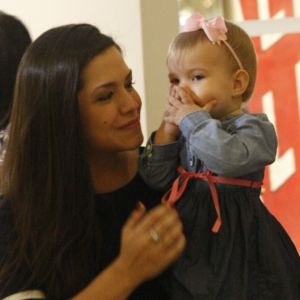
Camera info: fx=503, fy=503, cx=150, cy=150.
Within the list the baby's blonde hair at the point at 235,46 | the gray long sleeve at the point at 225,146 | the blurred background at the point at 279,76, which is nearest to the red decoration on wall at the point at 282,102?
the blurred background at the point at 279,76

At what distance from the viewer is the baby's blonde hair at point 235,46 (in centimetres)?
120

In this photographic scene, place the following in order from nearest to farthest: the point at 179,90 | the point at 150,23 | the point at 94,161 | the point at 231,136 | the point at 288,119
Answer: the point at 231,136 < the point at 179,90 < the point at 94,161 < the point at 150,23 < the point at 288,119


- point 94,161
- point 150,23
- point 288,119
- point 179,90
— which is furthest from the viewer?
point 288,119

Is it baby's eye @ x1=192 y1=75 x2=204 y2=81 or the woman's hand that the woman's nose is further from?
the woman's hand

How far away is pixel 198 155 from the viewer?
1100 millimetres

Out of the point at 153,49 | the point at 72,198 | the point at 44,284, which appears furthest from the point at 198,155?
the point at 153,49

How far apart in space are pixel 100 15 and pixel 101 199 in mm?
1107

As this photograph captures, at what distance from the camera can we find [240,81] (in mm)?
1213

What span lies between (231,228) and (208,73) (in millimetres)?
360

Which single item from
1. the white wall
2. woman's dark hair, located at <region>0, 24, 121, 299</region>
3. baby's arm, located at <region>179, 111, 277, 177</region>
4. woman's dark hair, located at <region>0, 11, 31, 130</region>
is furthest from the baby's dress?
the white wall

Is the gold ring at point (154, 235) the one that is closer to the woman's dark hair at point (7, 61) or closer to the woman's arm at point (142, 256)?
the woman's arm at point (142, 256)

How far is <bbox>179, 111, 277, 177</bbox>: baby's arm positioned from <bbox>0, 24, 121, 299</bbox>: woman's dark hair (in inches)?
10.3

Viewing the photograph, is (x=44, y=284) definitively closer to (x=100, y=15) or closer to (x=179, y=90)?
(x=179, y=90)

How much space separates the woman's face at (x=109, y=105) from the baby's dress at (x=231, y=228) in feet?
0.43
